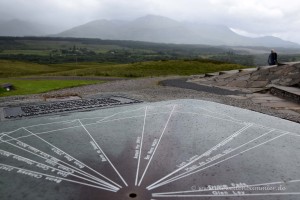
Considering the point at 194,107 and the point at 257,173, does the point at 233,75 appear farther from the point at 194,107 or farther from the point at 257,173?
the point at 257,173

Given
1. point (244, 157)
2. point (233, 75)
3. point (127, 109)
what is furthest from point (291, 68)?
point (244, 157)

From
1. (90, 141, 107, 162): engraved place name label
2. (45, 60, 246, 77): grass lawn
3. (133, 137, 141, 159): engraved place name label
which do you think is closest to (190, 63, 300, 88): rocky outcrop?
(45, 60, 246, 77): grass lawn

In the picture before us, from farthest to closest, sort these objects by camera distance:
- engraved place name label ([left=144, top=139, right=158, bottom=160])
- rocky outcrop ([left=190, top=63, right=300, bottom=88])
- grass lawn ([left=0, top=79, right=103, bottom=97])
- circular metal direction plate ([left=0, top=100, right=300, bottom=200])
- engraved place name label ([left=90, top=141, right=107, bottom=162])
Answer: grass lawn ([left=0, top=79, right=103, bottom=97])
rocky outcrop ([left=190, top=63, right=300, bottom=88])
engraved place name label ([left=144, top=139, right=158, bottom=160])
engraved place name label ([left=90, top=141, right=107, bottom=162])
circular metal direction plate ([left=0, top=100, right=300, bottom=200])

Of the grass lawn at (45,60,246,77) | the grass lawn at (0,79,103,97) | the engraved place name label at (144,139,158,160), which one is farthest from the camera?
the grass lawn at (45,60,246,77)

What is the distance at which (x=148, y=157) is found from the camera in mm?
5164

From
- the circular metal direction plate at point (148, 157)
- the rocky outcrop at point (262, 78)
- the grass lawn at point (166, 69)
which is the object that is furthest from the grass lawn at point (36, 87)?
the circular metal direction plate at point (148, 157)

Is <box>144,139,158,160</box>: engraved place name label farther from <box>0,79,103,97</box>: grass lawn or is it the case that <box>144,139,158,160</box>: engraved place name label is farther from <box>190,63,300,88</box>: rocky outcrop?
<box>0,79,103,97</box>: grass lawn

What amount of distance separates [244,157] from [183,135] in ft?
4.83

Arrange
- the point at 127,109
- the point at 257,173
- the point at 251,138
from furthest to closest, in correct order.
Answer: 1. the point at 127,109
2. the point at 251,138
3. the point at 257,173

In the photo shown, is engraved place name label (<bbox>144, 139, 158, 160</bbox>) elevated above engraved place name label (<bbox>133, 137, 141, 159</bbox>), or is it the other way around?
engraved place name label (<bbox>144, 139, 158, 160</bbox>)

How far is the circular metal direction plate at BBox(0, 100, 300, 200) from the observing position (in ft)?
13.3

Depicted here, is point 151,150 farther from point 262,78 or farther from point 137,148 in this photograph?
point 262,78

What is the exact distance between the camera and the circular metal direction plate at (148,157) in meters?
4.05

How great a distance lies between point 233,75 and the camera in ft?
58.4
